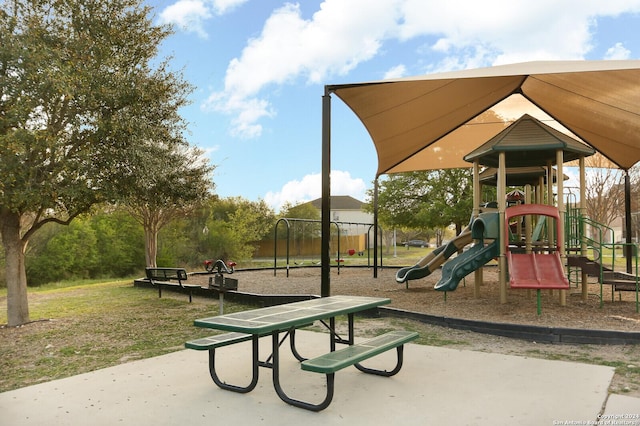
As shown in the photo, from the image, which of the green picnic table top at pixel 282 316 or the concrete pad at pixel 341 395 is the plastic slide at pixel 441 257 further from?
the green picnic table top at pixel 282 316

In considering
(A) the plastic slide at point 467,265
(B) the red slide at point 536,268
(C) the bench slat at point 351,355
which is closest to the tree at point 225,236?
(A) the plastic slide at point 467,265

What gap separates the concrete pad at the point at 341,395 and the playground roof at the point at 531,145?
4.89 meters

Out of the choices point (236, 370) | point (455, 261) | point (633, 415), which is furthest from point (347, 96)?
point (633, 415)

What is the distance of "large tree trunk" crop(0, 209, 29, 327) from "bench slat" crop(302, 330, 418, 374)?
7130 millimetres

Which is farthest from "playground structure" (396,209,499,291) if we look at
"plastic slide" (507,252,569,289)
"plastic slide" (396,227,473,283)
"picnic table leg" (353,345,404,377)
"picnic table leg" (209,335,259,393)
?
"picnic table leg" (209,335,259,393)

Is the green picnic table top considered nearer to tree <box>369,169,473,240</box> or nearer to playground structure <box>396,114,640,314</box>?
playground structure <box>396,114,640,314</box>

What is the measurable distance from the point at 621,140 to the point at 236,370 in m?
11.8

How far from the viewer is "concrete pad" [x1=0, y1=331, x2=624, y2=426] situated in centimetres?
369

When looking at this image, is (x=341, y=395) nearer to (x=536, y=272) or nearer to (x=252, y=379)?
(x=252, y=379)

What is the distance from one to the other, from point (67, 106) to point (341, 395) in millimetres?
7134

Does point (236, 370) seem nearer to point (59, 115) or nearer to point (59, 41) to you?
point (59, 115)

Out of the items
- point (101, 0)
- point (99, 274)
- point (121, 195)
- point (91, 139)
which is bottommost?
point (99, 274)

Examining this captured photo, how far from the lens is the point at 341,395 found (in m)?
4.17

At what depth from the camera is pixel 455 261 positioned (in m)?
9.90
